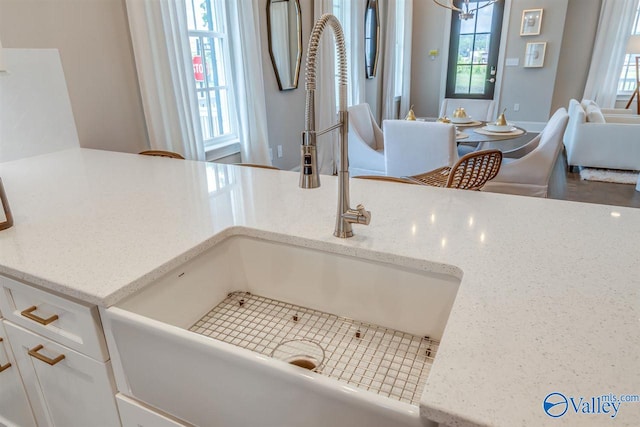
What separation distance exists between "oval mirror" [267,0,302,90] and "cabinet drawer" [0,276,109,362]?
312cm

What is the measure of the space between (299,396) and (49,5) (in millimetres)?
2337

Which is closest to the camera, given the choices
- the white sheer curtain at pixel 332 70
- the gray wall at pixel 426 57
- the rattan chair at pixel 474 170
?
the rattan chair at pixel 474 170

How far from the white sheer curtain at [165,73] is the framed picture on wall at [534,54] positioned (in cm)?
605

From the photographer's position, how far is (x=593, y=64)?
21.0 feet

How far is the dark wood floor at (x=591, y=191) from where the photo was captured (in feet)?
12.7

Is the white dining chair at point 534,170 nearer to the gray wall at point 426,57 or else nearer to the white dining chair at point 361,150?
the white dining chair at point 361,150

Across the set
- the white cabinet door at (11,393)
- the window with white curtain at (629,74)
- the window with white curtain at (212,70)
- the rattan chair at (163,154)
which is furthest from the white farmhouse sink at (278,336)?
the window with white curtain at (629,74)

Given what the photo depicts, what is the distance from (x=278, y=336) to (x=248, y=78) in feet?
8.76

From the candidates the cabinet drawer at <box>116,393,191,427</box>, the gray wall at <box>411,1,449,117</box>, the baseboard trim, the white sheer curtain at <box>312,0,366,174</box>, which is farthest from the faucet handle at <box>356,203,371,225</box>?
the gray wall at <box>411,1,449,117</box>

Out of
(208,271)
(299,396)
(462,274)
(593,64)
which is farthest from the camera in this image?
(593,64)

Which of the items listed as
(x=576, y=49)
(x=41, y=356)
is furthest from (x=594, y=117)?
(x=41, y=356)

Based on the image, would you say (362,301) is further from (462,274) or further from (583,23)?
(583,23)

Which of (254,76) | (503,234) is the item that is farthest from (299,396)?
(254,76)

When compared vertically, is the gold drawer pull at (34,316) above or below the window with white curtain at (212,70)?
below
